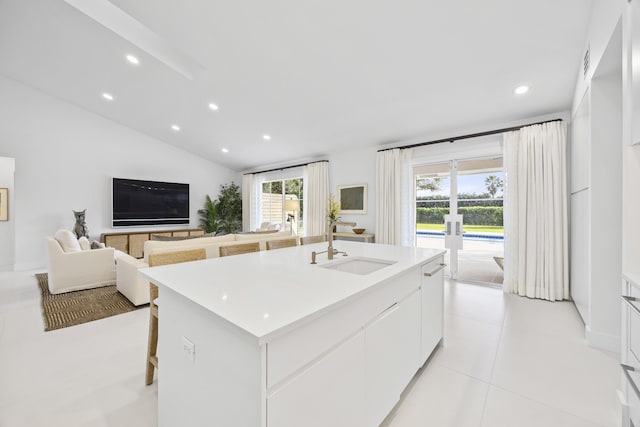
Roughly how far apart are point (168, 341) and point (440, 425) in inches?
58.9

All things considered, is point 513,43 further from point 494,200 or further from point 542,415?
point 542,415

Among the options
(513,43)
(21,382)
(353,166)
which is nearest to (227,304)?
(21,382)

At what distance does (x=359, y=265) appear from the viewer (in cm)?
201

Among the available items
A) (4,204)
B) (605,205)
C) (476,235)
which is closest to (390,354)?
(605,205)

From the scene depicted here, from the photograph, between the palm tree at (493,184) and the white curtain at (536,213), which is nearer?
the white curtain at (536,213)

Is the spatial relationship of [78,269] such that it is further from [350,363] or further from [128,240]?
[350,363]

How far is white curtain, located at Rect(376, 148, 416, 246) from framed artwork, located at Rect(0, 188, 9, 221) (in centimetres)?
685

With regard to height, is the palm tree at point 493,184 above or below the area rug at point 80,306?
above

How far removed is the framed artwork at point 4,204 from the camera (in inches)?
180

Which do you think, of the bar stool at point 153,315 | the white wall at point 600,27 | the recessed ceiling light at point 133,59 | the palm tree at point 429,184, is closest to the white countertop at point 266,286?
the bar stool at point 153,315

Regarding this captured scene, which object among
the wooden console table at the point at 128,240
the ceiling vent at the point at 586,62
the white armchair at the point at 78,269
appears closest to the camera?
the ceiling vent at the point at 586,62

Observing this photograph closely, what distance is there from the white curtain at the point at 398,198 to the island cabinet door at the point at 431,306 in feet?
8.23

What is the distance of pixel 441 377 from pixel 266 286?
152 centimetres

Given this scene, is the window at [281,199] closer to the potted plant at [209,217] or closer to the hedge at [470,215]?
the potted plant at [209,217]
